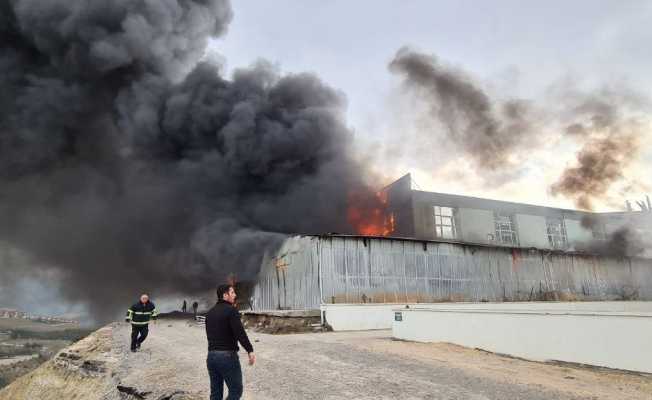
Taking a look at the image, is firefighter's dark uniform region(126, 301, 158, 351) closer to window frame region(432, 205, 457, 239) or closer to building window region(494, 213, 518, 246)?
window frame region(432, 205, 457, 239)

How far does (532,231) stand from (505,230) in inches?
132

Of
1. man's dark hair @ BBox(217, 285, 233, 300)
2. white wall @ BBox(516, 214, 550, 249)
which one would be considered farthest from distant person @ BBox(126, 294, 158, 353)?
white wall @ BBox(516, 214, 550, 249)

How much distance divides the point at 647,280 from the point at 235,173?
33.7m

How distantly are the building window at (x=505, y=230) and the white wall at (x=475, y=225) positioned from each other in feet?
1.86

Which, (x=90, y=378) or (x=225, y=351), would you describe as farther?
(x=90, y=378)

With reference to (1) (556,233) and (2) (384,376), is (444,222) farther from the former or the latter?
(2) (384,376)

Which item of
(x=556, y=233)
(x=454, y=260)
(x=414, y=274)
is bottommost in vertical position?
(x=414, y=274)

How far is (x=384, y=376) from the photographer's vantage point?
312 inches

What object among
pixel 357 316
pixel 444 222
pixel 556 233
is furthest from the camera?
pixel 556 233

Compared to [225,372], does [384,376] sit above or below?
below

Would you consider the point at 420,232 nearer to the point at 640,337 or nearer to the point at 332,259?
the point at 332,259

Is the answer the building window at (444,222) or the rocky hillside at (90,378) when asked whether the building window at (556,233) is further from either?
the rocky hillside at (90,378)

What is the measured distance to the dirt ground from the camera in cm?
673

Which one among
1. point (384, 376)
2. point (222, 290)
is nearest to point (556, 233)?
point (384, 376)
